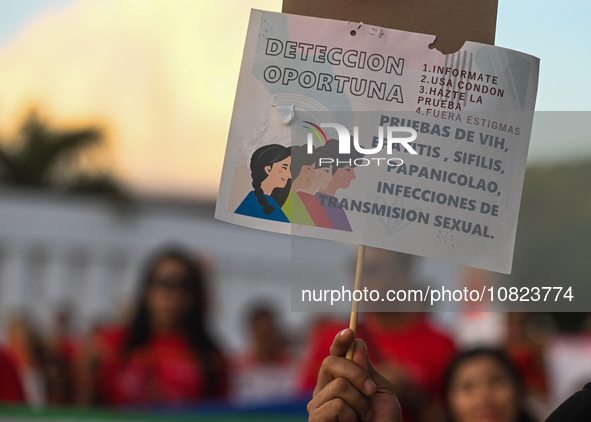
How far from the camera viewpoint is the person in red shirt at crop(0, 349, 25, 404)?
4.55m

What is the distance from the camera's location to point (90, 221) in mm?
8508

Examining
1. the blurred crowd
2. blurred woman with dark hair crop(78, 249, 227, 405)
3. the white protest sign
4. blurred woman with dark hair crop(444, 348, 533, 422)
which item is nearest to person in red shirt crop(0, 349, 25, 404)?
the blurred crowd

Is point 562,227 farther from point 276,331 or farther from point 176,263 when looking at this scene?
point 176,263

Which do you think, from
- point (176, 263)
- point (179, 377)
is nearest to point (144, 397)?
point (179, 377)

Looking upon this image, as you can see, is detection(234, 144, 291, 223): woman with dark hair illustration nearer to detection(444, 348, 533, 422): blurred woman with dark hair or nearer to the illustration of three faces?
the illustration of three faces

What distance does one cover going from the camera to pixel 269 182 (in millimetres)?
1501

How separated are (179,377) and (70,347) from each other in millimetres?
2233

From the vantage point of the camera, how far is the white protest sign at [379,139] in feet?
4.82

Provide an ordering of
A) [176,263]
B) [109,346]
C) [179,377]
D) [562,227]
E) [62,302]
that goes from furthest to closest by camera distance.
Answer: [562,227], [62,302], [109,346], [179,377], [176,263]

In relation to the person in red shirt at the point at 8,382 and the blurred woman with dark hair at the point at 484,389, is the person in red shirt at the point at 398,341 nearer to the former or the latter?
→ the blurred woman with dark hair at the point at 484,389

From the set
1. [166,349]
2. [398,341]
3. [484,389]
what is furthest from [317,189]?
[166,349]

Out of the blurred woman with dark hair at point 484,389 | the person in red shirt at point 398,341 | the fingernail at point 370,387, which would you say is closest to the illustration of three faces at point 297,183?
the fingernail at point 370,387

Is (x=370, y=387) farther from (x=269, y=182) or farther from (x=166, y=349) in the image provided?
(x=166, y=349)

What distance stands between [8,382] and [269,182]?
13.2 ft
